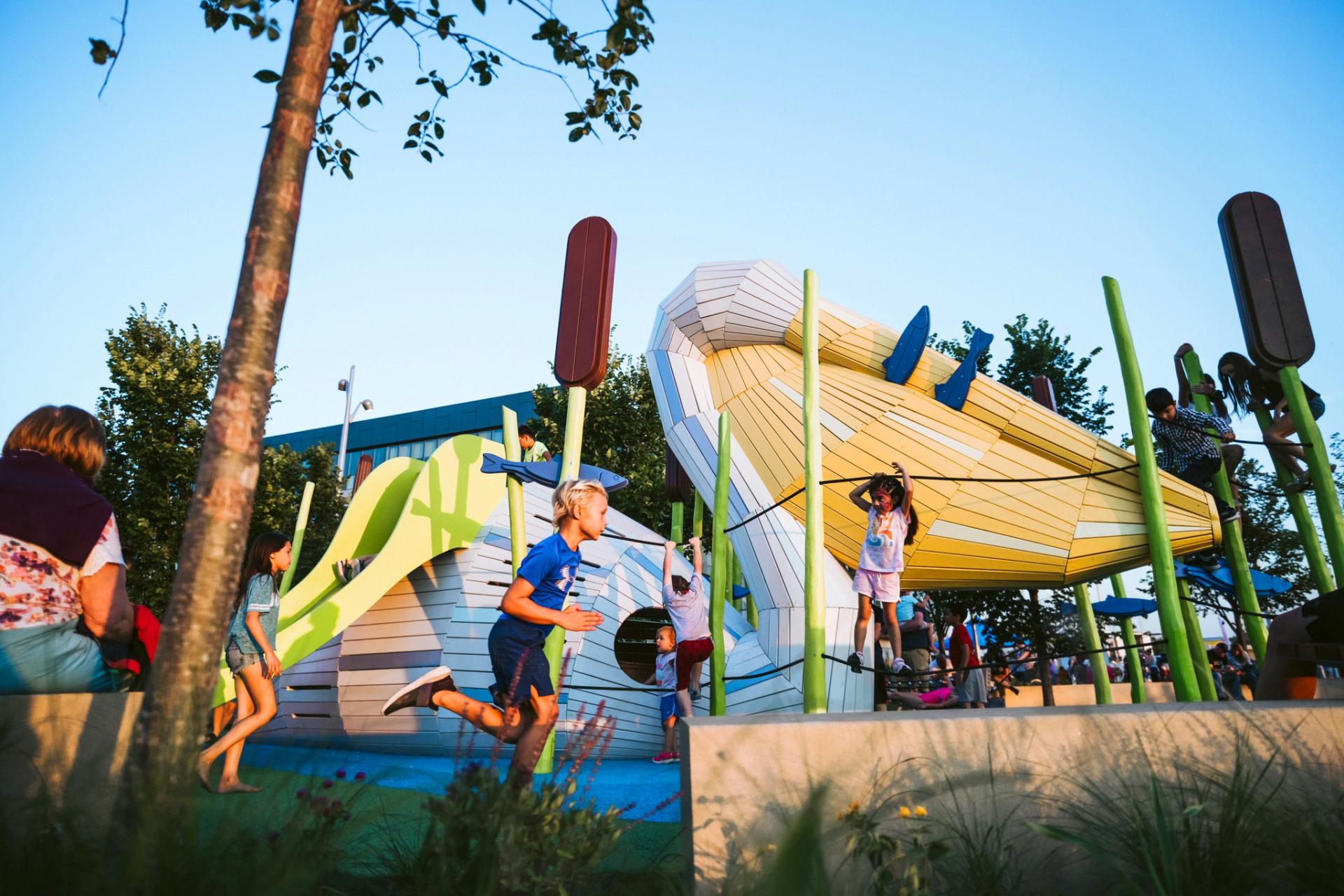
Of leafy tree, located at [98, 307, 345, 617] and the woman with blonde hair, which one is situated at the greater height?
leafy tree, located at [98, 307, 345, 617]

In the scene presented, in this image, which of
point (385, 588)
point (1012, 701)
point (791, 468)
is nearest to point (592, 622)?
point (791, 468)

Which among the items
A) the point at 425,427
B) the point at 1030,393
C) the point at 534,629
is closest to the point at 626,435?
the point at 1030,393

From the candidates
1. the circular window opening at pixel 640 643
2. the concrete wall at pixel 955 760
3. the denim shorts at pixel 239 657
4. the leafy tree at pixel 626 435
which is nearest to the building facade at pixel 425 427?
the leafy tree at pixel 626 435

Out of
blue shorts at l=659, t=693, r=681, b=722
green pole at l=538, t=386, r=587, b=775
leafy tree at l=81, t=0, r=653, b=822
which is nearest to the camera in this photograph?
leafy tree at l=81, t=0, r=653, b=822

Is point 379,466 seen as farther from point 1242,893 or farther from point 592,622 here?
point 1242,893

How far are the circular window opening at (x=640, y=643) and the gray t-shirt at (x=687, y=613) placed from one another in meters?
1.64

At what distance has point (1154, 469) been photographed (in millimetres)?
5773

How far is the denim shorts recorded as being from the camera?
4.87 meters

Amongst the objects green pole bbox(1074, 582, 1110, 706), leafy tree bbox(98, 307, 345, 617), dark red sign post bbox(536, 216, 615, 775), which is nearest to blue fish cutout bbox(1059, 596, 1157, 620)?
green pole bbox(1074, 582, 1110, 706)

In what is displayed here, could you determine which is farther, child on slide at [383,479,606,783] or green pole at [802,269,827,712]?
green pole at [802,269,827,712]

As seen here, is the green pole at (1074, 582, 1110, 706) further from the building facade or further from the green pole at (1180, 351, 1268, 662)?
the building facade

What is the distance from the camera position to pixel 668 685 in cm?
819

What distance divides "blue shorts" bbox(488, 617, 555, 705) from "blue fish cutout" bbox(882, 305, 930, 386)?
→ 474cm

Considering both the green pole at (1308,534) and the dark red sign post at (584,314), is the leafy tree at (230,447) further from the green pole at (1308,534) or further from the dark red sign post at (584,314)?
the green pole at (1308,534)
